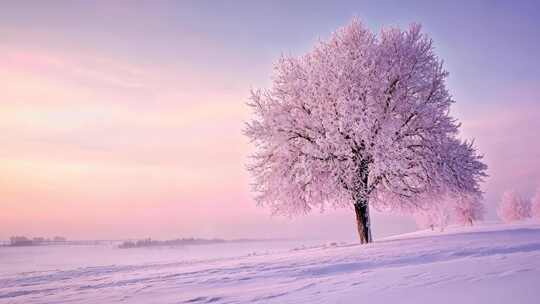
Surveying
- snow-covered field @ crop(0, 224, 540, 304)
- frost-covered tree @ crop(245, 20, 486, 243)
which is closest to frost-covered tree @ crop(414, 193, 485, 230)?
frost-covered tree @ crop(245, 20, 486, 243)

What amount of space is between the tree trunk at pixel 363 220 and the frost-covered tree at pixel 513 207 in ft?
225

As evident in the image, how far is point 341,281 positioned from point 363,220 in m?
12.9

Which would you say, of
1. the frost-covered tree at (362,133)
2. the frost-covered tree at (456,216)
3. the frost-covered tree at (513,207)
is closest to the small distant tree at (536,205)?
the frost-covered tree at (513,207)

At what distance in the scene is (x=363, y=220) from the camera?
22312 mm

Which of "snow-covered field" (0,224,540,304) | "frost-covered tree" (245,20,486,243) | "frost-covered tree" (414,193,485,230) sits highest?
"frost-covered tree" (245,20,486,243)

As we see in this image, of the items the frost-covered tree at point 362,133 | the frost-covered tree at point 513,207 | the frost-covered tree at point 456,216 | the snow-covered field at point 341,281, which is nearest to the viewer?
the snow-covered field at point 341,281

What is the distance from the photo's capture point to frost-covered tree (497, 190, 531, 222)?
258 ft

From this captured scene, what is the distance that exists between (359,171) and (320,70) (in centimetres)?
565

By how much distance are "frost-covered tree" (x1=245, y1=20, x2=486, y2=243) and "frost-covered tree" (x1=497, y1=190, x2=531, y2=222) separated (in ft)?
221

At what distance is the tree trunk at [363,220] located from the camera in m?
22.1

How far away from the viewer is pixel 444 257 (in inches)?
545

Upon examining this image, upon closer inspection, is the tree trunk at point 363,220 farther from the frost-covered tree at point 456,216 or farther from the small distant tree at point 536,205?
the small distant tree at point 536,205

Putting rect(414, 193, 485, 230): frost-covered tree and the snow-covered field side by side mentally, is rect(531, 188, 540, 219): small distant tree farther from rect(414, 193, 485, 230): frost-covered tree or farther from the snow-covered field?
the snow-covered field

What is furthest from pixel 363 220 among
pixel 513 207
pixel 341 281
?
pixel 513 207
